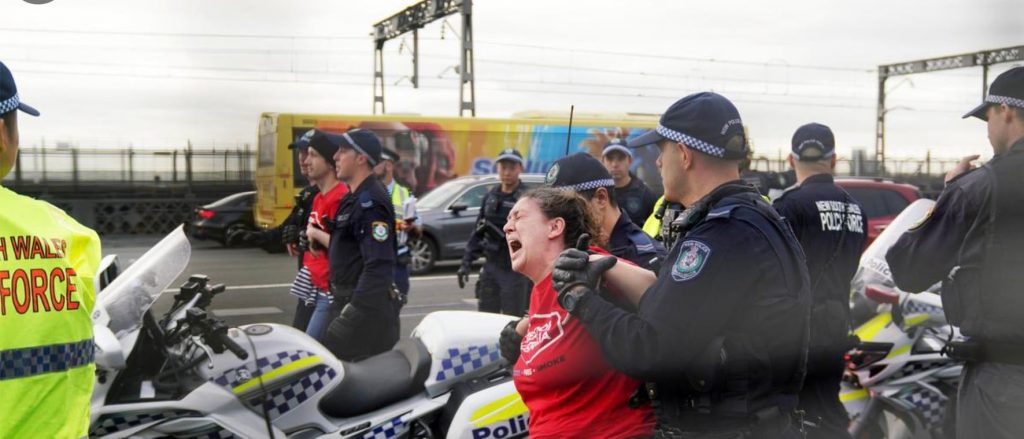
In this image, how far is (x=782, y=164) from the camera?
2551mm

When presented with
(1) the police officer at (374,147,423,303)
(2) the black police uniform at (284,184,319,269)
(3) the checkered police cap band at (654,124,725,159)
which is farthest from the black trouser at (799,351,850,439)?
(1) the police officer at (374,147,423,303)

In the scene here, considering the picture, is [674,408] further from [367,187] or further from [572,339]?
[367,187]

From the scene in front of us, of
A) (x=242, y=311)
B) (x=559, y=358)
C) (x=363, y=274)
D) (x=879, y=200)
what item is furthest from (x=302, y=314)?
(x=879, y=200)

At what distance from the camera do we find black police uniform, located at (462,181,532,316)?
5309 mm

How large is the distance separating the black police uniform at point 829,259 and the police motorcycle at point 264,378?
3.28ft

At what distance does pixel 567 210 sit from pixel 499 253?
10.8ft

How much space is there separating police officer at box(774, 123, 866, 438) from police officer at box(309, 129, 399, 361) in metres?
1.43

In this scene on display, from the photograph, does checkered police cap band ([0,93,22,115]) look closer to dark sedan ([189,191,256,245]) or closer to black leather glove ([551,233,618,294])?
black leather glove ([551,233,618,294])

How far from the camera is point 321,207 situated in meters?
4.09

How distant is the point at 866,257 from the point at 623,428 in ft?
6.53

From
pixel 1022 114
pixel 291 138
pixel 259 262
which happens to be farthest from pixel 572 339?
pixel 291 138

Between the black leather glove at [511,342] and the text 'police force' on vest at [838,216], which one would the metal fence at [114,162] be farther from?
the text 'police force' on vest at [838,216]

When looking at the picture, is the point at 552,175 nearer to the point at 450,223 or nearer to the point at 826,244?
the point at 826,244

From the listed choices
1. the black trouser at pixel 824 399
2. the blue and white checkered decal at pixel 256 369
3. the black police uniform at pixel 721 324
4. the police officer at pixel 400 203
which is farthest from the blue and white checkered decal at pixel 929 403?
the police officer at pixel 400 203
